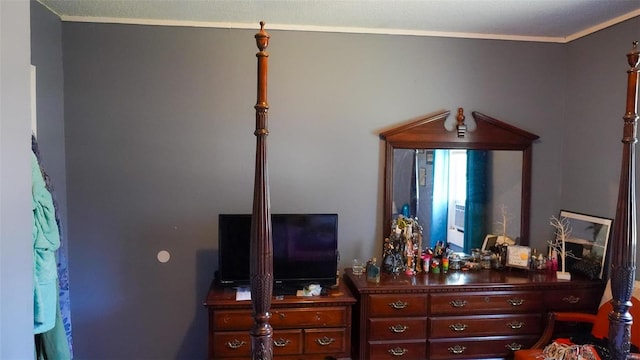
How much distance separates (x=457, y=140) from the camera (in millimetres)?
3246

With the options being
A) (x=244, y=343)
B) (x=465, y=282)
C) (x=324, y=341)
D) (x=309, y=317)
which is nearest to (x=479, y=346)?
(x=465, y=282)

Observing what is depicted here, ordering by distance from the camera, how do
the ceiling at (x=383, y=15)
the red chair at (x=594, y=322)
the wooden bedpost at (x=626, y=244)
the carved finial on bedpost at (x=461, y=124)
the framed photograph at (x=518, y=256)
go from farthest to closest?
the carved finial on bedpost at (x=461, y=124) < the framed photograph at (x=518, y=256) < the ceiling at (x=383, y=15) < the red chair at (x=594, y=322) < the wooden bedpost at (x=626, y=244)

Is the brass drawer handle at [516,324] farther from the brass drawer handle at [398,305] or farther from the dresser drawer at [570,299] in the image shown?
the brass drawer handle at [398,305]

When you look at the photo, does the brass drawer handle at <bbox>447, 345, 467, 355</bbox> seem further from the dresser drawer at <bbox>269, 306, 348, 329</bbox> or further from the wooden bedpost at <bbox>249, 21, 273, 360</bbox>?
the wooden bedpost at <bbox>249, 21, 273, 360</bbox>

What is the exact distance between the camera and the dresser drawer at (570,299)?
2902mm

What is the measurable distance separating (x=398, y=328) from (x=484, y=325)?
22.8 inches

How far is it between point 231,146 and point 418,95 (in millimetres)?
1429

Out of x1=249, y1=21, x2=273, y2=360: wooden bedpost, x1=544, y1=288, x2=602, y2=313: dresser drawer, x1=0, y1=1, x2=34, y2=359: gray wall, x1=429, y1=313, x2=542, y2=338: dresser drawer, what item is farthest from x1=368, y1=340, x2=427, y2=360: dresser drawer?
x1=0, y1=1, x2=34, y2=359: gray wall

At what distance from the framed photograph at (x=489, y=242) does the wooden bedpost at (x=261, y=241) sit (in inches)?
91.4

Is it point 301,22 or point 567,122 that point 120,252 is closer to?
point 301,22

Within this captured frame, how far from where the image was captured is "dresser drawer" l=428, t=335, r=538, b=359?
9.25ft

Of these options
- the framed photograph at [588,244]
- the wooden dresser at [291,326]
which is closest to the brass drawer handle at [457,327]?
the wooden dresser at [291,326]

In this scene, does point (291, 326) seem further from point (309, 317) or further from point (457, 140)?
point (457, 140)

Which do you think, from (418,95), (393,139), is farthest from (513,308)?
(418,95)
